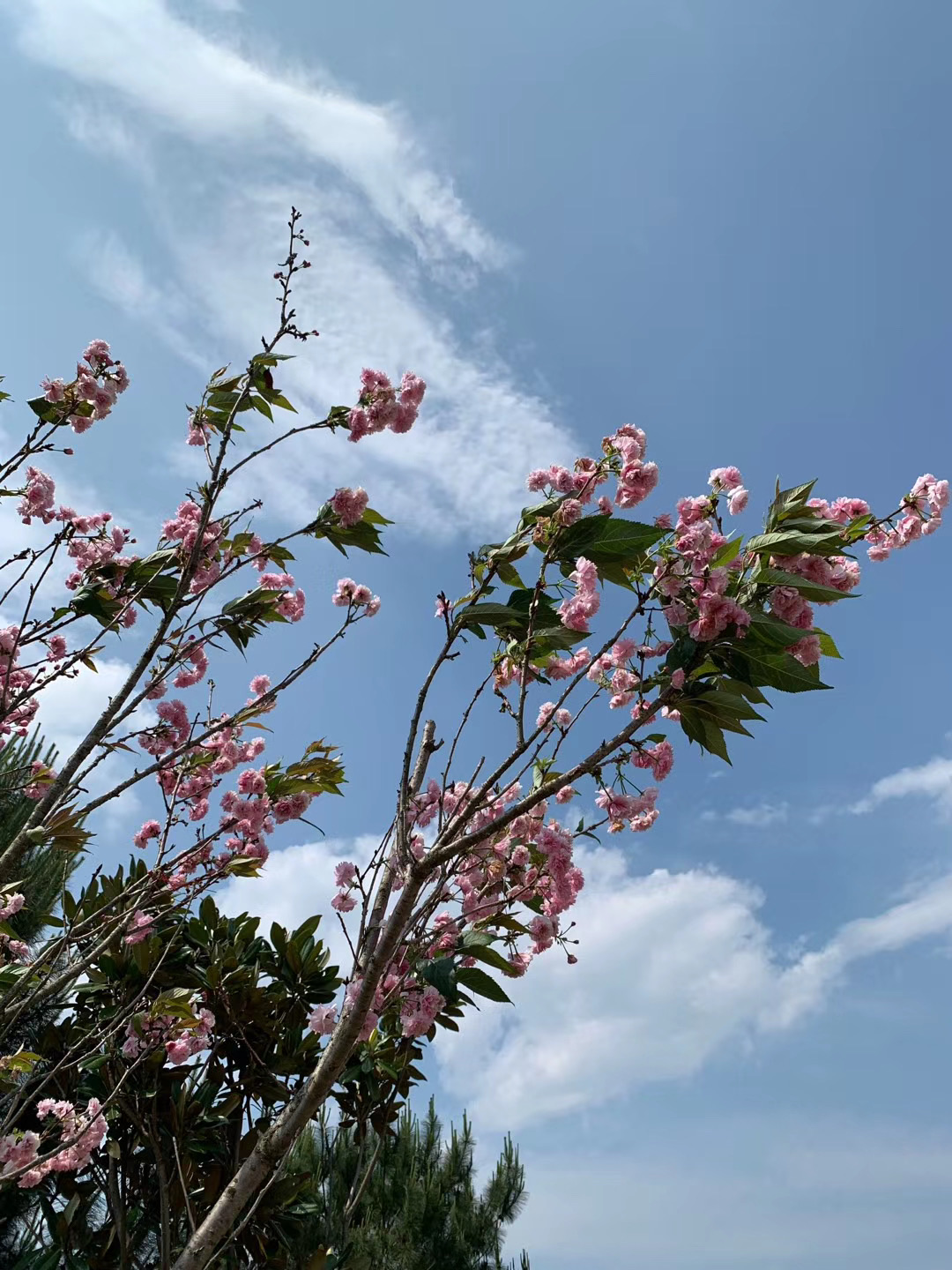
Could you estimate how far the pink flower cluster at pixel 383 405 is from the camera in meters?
2.75

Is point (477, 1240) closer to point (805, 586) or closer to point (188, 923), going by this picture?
point (188, 923)

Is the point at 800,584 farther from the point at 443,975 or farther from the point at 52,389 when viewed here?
the point at 52,389

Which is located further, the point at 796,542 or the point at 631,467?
the point at 631,467

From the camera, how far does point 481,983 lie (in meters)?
2.69

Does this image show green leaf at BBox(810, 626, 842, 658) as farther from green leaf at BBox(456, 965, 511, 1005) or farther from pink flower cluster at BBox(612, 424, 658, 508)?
green leaf at BBox(456, 965, 511, 1005)

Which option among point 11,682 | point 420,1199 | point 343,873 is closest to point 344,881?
point 343,873

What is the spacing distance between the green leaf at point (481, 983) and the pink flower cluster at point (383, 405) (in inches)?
63.9

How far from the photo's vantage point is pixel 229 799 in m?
3.41

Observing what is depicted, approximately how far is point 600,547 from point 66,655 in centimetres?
192

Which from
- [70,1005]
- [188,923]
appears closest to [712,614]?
[188,923]

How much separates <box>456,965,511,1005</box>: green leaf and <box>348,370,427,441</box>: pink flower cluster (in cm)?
162

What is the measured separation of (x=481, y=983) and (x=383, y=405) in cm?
175

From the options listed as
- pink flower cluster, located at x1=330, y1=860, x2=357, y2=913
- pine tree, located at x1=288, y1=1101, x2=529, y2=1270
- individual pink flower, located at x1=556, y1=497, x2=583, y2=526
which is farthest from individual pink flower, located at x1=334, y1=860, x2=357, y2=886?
pine tree, located at x1=288, y1=1101, x2=529, y2=1270

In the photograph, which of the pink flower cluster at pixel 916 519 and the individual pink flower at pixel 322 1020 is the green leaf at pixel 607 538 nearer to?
the pink flower cluster at pixel 916 519
